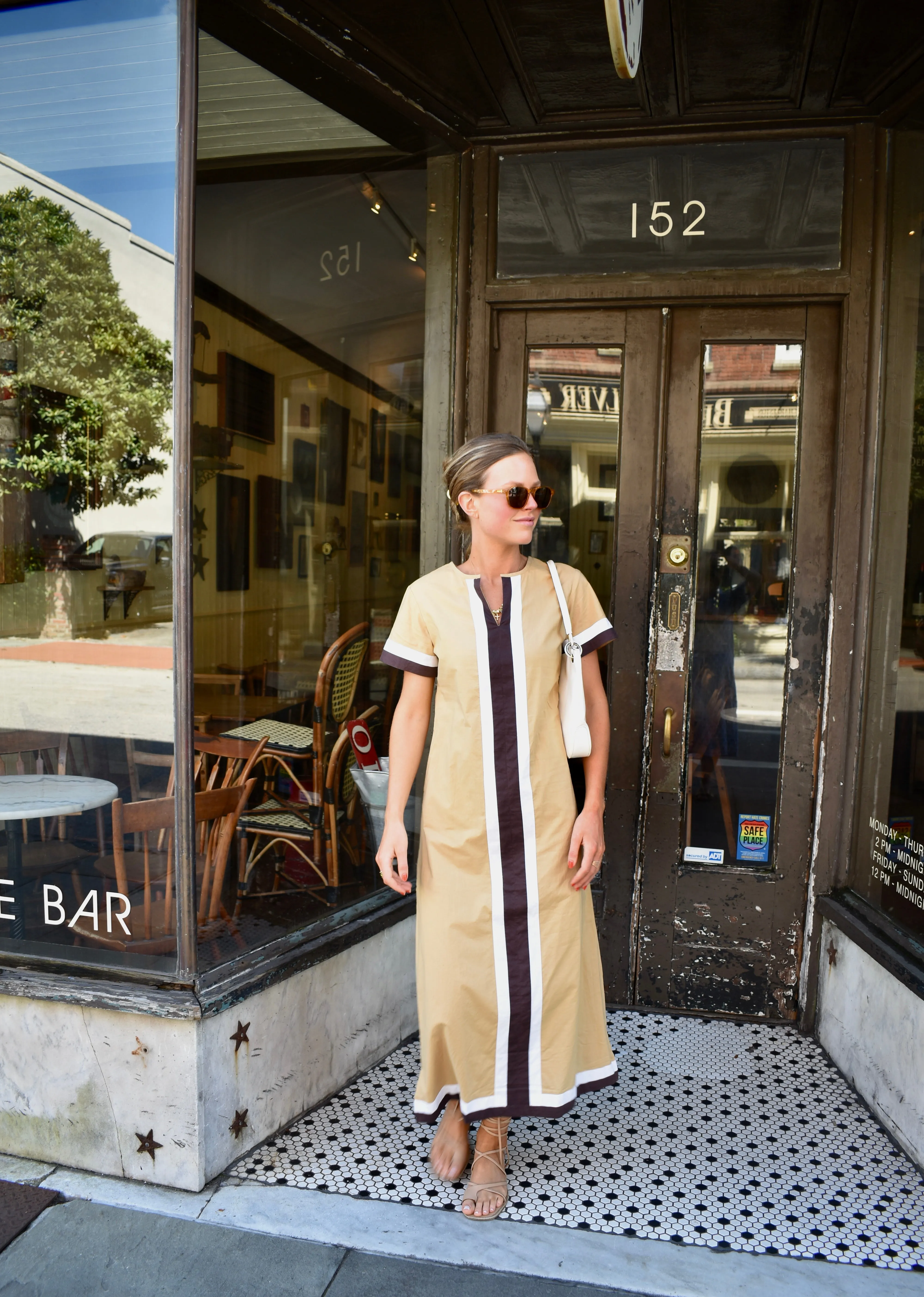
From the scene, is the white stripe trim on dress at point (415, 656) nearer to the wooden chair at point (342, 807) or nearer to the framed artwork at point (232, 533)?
the wooden chair at point (342, 807)

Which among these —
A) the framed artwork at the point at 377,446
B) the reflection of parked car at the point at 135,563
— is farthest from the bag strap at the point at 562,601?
the framed artwork at the point at 377,446

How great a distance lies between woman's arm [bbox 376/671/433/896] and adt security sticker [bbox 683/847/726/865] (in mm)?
1327

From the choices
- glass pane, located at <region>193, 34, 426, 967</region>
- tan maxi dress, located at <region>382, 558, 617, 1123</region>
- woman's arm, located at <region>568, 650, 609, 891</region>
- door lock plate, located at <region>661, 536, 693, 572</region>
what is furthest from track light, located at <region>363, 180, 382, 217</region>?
woman's arm, located at <region>568, 650, 609, 891</region>

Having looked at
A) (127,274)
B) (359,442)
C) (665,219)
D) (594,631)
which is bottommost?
(594,631)

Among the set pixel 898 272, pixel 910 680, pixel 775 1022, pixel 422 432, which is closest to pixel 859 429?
pixel 898 272

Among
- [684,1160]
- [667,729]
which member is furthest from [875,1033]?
[667,729]

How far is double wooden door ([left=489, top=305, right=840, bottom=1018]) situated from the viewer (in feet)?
10.7

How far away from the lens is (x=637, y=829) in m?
3.38

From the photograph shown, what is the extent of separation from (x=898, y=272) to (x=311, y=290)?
290 cm

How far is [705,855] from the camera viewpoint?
11.0ft

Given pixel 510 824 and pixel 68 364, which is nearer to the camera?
pixel 510 824

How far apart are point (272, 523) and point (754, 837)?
3.52 m

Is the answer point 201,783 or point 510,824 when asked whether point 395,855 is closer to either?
point 510,824

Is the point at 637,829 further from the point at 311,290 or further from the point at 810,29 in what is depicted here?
the point at 311,290
